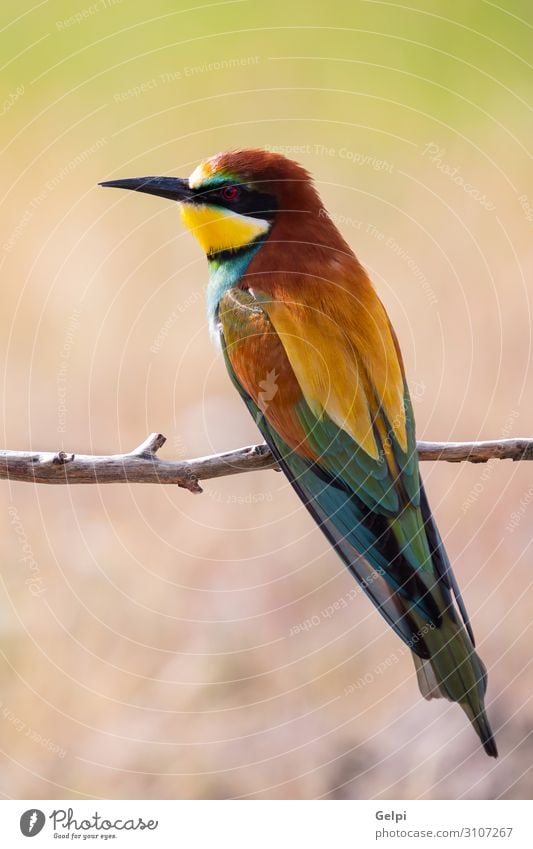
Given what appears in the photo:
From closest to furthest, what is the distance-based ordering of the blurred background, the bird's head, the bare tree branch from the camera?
the bare tree branch, the bird's head, the blurred background

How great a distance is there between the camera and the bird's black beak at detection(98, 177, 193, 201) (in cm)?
191

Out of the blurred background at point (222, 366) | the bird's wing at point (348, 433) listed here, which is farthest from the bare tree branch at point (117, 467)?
the blurred background at point (222, 366)

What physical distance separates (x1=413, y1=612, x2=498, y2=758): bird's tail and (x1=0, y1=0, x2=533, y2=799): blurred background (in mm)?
217

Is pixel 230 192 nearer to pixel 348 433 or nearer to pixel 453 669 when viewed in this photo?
pixel 348 433

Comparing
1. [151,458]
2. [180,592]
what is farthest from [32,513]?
[151,458]

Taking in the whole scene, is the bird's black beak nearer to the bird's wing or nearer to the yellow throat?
the yellow throat

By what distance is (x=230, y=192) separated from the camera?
187cm

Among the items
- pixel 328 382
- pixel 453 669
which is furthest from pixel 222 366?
pixel 453 669

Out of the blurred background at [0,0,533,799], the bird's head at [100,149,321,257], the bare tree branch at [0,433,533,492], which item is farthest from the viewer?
the blurred background at [0,0,533,799]

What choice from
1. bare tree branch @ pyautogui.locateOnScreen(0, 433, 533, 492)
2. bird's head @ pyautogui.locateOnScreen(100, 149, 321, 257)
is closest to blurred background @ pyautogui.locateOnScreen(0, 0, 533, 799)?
bird's head @ pyautogui.locateOnScreen(100, 149, 321, 257)

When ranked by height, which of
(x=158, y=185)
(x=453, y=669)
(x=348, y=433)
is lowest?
(x=453, y=669)

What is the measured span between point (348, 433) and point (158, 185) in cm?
63

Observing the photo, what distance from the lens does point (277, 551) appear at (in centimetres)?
210
